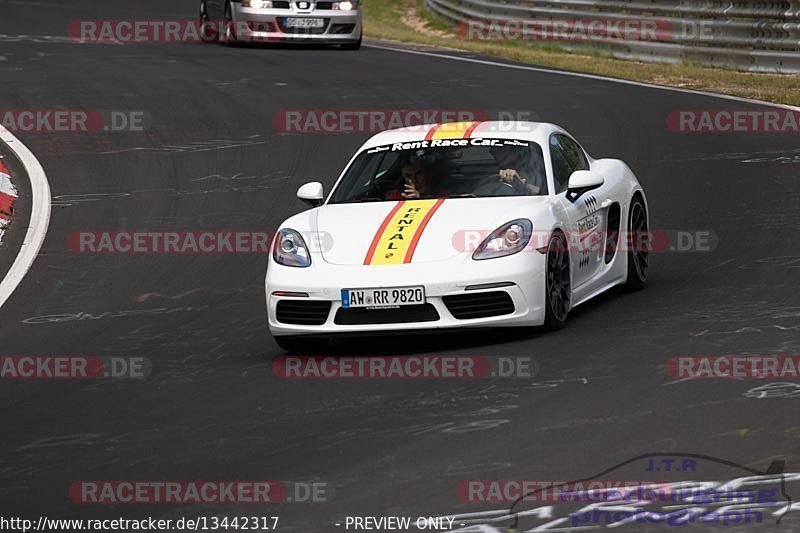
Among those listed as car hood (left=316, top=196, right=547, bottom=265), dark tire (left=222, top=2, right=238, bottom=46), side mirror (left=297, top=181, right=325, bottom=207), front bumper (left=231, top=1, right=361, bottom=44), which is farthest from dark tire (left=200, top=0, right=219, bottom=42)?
car hood (left=316, top=196, right=547, bottom=265)

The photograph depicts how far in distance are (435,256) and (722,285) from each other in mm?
2420

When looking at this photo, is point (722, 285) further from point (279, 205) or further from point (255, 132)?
point (255, 132)

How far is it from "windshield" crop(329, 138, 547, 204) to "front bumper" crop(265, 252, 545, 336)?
0.95 m

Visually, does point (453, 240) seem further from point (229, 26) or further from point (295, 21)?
point (229, 26)

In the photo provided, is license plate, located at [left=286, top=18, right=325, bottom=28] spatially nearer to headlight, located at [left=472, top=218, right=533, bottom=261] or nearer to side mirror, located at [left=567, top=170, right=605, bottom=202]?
side mirror, located at [left=567, top=170, right=605, bottom=202]

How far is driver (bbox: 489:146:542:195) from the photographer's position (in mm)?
9953

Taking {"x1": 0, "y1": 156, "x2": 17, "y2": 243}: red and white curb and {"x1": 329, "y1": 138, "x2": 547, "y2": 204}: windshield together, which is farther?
{"x1": 0, "y1": 156, "x2": 17, "y2": 243}: red and white curb

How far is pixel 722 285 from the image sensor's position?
34.7ft

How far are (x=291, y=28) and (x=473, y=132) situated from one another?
1467 centimetres

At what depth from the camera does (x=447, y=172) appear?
10.1 metres

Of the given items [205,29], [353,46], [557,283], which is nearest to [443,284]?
[557,283]

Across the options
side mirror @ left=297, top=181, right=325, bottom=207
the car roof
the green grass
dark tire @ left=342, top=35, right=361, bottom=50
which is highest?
the car roof

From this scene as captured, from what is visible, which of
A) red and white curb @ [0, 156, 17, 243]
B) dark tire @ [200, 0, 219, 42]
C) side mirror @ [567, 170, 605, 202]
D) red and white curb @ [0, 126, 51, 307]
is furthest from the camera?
dark tire @ [200, 0, 219, 42]

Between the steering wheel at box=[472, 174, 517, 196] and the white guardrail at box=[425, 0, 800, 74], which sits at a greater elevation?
the steering wheel at box=[472, 174, 517, 196]
